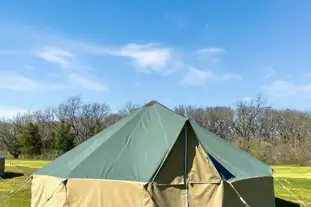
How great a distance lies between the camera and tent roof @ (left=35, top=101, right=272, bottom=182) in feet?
24.9

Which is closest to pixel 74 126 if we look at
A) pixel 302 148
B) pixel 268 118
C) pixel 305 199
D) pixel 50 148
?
pixel 50 148

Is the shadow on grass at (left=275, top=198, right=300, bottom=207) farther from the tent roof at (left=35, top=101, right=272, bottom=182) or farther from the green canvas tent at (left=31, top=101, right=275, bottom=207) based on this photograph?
the green canvas tent at (left=31, top=101, right=275, bottom=207)

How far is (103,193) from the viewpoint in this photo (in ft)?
24.3

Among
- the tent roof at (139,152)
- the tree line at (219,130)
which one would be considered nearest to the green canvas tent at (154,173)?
the tent roof at (139,152)

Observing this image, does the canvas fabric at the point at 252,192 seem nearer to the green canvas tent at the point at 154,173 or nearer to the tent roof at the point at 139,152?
the green canvas tent at the point at 154,173

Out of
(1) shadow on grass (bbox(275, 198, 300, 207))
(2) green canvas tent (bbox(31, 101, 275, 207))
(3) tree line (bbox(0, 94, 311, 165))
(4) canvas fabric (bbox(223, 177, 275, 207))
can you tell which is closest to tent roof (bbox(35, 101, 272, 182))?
(2) green canvas tent (bbox(31, 101, 275, 207))

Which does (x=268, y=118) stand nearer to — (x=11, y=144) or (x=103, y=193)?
(x=11, y=144)

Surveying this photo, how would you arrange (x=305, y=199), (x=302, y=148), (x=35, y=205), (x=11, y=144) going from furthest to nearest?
1. (x=11, y=144)
2. (x=302, y=148)
3. (x=305, y=199)
4. (x=35, y=205)

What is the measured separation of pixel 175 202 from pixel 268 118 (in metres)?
73.0

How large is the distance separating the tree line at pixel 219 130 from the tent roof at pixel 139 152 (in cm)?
4189

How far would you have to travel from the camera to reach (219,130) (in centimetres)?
8006

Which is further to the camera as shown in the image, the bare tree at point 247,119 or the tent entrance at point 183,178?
the bare tree at point 247,119

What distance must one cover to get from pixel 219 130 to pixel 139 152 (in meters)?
73.8

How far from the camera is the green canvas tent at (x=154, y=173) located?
7.27 m
